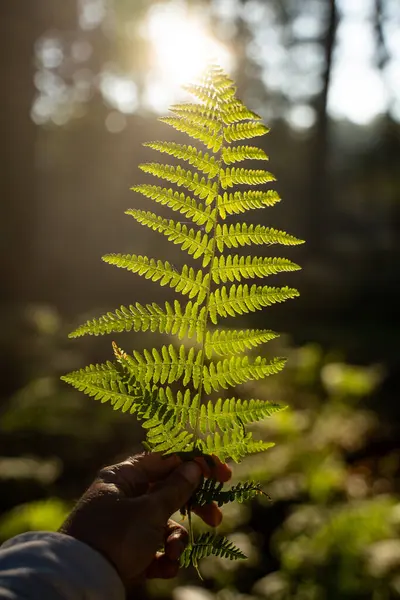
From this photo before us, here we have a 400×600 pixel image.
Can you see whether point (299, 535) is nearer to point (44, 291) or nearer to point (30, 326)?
point (30, 326)

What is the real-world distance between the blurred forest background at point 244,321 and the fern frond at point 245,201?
0.28 metres

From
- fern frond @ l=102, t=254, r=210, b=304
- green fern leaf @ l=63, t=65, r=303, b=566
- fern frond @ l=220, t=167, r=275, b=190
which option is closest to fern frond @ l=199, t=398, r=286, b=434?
green fern leaf @ l=63, t=65, r=303, b=566

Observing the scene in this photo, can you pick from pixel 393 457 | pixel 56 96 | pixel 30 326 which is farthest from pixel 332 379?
pixel 56 96

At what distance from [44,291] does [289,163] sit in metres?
19.4

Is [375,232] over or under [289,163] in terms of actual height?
under

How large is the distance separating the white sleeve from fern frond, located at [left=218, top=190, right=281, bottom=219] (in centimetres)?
70

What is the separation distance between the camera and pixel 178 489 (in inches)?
44.3

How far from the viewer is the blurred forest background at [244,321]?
3820 millimetres

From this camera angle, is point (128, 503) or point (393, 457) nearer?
point (128, 503)

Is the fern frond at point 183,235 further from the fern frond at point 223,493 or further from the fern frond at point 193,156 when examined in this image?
the fern frond at point 223,493

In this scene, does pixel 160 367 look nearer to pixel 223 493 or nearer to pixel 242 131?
pixel 223 493

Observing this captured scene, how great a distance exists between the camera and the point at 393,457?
606cm

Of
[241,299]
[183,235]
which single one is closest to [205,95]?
[183,235]

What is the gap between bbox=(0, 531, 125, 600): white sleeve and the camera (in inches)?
39.8
